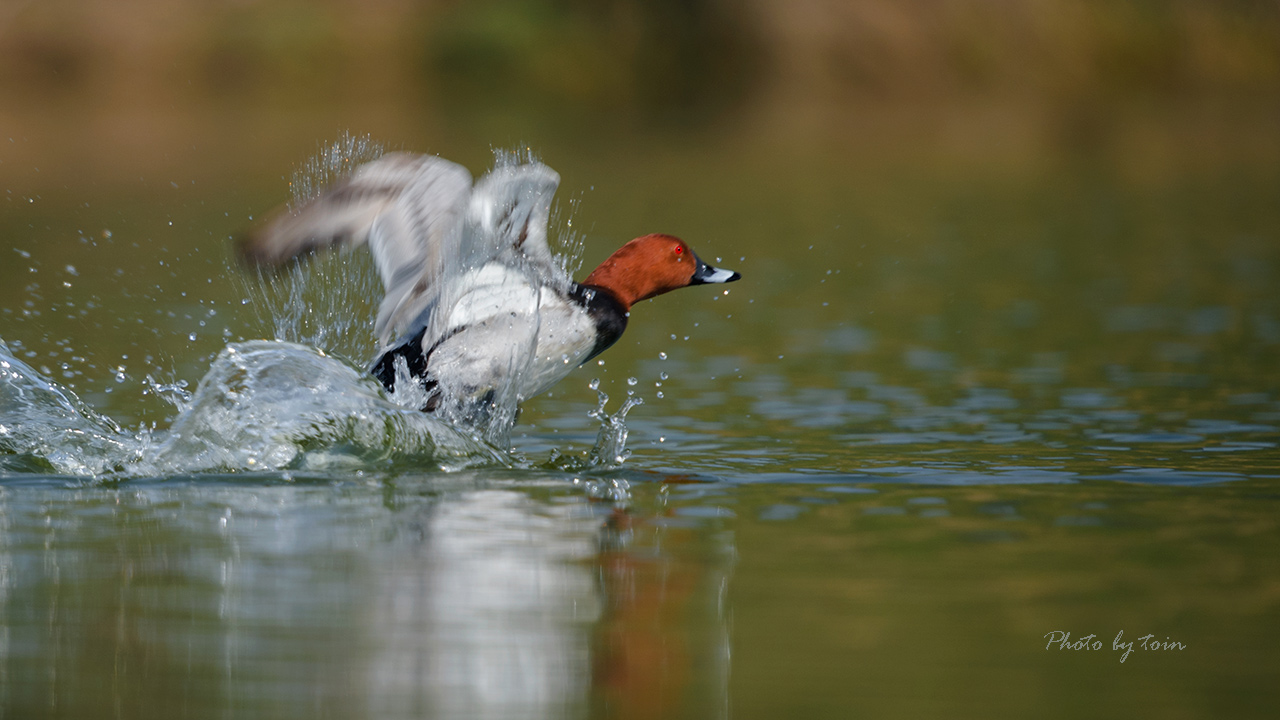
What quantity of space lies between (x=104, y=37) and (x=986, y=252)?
3378 centimetres

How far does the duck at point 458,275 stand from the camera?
784cm

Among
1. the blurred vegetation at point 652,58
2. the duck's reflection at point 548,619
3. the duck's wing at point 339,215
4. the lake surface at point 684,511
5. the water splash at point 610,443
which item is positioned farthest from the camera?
the blurred vegetation at point 652,58

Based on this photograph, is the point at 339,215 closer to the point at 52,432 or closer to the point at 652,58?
the point at 52,432

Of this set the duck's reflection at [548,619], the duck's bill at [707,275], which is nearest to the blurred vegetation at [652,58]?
the duck's bill at [707,275]

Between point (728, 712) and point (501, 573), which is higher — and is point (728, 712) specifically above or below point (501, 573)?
below

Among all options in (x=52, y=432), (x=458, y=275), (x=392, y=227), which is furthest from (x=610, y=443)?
(x=52, y=432)

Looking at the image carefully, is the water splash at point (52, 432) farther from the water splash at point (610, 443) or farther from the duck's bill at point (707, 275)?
the duck's bill at point (707, 275)

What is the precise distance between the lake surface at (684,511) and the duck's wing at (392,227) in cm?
31

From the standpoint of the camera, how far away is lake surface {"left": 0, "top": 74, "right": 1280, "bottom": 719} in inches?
173

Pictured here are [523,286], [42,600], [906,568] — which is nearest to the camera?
[42,600]

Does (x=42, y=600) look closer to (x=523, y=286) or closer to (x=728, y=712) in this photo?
(x=728, y=712)

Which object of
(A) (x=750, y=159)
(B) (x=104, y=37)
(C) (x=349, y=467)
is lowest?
(C) (x=349, y=467)

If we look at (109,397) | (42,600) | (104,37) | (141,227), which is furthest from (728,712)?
(104,37)

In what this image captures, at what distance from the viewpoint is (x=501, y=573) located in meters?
5.38
